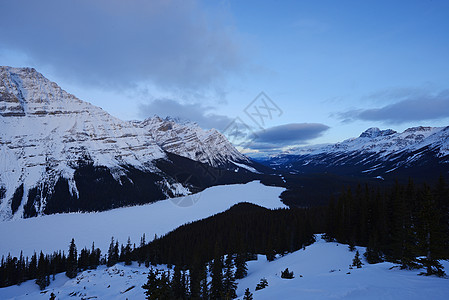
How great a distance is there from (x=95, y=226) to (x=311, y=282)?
158 meters

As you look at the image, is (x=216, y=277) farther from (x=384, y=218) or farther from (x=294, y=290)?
(x=384, y=218)

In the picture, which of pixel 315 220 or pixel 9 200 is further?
pixel 9 200

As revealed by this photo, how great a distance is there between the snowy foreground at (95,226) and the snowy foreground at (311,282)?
46026 millimetres

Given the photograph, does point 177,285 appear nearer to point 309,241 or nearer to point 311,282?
point 311,282

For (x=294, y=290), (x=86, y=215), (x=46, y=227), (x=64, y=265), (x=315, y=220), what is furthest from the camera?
(x=86, y=215)

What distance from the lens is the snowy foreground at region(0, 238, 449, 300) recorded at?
15625mm

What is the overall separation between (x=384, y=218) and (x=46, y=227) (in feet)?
593

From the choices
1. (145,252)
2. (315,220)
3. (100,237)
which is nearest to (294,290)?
(315,220)

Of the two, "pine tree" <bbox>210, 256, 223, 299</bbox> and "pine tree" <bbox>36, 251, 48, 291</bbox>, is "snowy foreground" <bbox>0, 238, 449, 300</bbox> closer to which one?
"pine tree" <bbox>36, 251, 48, 291</bbox>

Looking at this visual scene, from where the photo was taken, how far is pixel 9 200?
170375mm

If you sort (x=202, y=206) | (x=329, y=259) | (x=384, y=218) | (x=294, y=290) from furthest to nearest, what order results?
(x=202, y=206)
(x=384, y=218)
(x=329, y=259)
(x=294, y=290)

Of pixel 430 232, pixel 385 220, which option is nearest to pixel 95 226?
pixel 385 220

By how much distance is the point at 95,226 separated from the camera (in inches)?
5620

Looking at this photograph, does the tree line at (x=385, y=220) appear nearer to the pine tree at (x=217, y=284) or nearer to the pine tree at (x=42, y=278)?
the pine tree at (x=217, y=284)
